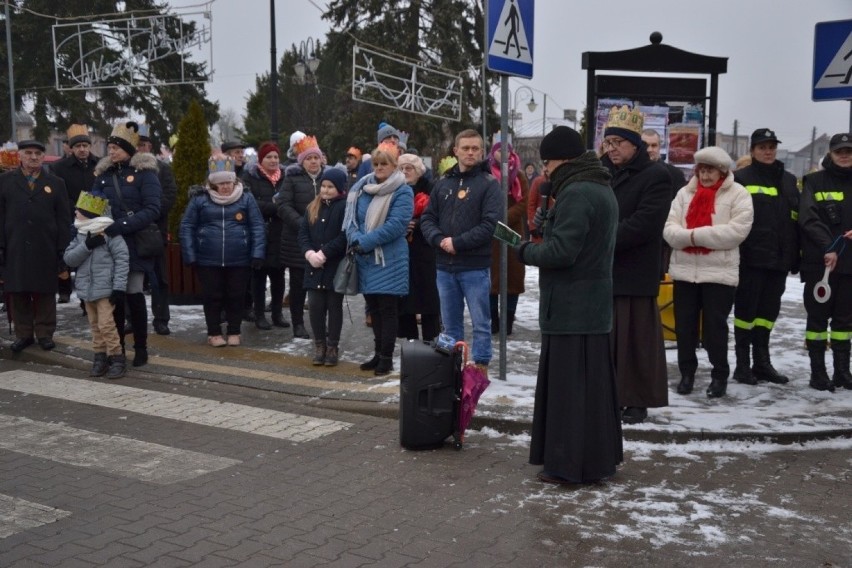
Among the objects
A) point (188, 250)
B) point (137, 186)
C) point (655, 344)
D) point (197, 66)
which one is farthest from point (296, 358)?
point (197, 66)

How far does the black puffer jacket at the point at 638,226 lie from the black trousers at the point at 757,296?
184cm

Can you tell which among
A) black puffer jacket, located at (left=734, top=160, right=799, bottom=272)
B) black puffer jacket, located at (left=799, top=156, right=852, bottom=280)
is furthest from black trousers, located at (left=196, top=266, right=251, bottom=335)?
black puffer jacket, located at (left=799, top=156, right=852, bottom=280)

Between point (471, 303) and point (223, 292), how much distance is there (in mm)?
3145

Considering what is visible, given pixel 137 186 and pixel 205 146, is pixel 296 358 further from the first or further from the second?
pixel 205 146

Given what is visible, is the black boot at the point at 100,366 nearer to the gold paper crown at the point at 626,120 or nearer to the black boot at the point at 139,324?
the black boot at the point at 139,324

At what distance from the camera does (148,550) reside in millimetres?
4637

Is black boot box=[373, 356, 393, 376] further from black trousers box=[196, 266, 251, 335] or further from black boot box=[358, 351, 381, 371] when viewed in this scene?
black trousers box=[196, 266, 251, 335]

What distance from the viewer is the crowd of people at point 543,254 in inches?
225

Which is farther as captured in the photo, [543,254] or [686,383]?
[686,383]

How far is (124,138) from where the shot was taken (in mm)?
8938

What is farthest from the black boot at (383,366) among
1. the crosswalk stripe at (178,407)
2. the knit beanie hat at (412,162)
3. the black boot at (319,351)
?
the knit beanie hat at (412,162)

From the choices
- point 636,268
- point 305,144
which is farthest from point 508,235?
point 305,144

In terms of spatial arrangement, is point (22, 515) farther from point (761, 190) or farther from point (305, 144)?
point (761, 190)

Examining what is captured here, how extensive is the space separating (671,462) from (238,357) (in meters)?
4.61
